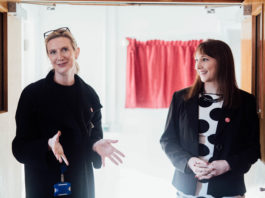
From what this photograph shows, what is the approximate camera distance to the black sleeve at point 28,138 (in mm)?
1237

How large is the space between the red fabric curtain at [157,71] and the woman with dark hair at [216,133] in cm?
58

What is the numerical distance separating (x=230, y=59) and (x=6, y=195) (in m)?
1.26

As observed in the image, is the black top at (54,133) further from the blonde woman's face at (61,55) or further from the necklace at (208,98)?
the necklace at (208,98)

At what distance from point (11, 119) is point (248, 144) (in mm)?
1129

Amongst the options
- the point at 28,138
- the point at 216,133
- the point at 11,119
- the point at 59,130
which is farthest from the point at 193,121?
the point at 11,119

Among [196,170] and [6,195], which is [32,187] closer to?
[6,195]

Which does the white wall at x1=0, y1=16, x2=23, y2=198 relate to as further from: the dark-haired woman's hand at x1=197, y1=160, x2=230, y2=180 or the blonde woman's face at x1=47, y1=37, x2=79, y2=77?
the dark-haired woman's hand at x1=197, y1=160, x2=230, y2=180

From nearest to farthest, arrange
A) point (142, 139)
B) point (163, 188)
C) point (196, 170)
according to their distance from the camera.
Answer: point (196, 170)
point (163, 188)
point (142, 139)

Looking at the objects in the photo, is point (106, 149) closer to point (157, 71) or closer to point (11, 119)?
point (11, 119)

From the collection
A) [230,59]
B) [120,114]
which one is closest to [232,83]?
[230,59]

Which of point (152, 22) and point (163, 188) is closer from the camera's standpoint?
point (163, 188)

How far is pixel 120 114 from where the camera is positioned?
2.05m

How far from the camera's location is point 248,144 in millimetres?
1282

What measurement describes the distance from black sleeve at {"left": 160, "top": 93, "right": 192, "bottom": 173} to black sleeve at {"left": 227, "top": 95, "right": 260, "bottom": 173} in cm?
20
